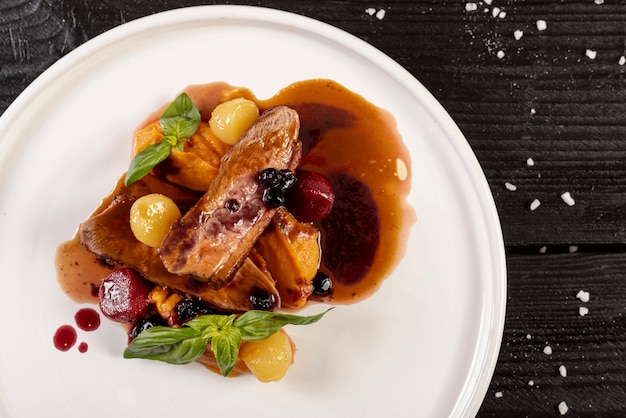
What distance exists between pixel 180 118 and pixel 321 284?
0.71 m

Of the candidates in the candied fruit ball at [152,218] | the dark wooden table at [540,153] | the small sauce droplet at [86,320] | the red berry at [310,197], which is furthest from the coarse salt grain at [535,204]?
the small sauce droplet at [86,320]

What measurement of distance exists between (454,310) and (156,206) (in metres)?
1.03

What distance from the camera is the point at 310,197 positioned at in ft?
5.82

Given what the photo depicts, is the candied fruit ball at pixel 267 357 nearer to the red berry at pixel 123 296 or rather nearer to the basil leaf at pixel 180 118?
the red berry at pixel 123 296

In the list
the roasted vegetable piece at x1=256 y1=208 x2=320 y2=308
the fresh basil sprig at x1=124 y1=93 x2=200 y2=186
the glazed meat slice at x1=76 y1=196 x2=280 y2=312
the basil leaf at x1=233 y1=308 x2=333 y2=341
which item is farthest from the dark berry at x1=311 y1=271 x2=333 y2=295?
the fresh basil sprig at x1=124 y1=93 x2=200 y2=186

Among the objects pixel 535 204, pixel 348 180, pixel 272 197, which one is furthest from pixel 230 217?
pixel 535 204

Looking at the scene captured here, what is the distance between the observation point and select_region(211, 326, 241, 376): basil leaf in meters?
1.59

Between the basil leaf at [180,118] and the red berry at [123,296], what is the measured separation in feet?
1.56

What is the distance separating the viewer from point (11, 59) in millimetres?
1956

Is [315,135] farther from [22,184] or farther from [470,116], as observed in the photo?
[22,184]

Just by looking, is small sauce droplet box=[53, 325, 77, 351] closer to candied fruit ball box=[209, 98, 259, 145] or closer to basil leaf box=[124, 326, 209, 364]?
basil leaf box=[124, 326, 209, 364]

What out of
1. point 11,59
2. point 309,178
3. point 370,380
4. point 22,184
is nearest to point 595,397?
point 370,380

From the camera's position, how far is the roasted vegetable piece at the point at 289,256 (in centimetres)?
179

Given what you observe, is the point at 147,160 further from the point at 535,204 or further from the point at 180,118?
the point at 535,204
